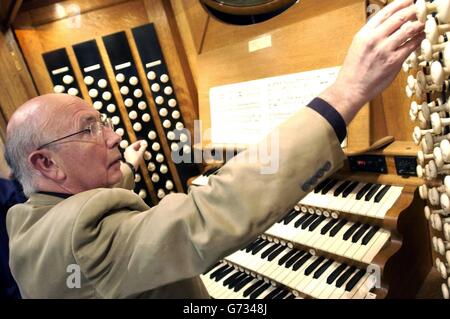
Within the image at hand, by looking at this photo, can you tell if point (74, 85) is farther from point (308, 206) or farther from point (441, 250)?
point (441, 250)

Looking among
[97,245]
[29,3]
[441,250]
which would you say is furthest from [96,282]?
[29,3]

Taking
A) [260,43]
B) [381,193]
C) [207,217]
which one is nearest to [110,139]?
[207,217]

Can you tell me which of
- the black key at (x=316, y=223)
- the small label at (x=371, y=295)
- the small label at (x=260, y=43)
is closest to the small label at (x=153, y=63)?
the small label at (x=260, y=43)

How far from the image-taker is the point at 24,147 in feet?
2.84

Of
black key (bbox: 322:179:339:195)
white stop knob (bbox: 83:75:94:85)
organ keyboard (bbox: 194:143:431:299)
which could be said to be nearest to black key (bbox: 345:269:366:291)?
organ keyboard (bbox: 194:143:431:299)

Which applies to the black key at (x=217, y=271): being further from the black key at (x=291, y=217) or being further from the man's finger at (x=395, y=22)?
the man's finger at (x=395, y=22)

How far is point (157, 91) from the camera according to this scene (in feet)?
6.56

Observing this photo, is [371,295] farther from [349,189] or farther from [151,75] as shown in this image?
[151,75]

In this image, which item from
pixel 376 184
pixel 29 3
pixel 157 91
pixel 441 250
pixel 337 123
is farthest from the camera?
pixel 157 91

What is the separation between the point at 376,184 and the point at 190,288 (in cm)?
87

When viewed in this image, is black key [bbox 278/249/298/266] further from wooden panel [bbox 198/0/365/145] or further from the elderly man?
wooden panel [bbox 198/0/365/145]

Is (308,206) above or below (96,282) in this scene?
below

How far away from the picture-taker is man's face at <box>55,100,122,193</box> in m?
0.88

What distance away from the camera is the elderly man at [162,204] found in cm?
56
